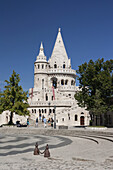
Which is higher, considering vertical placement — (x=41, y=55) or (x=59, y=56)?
(x=59, y=56)

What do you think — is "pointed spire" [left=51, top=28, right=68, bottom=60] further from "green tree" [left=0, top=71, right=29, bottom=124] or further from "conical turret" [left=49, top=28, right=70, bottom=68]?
"green tree" [left=0, top=71, right=29, bottom=124]

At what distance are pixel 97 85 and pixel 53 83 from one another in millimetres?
43514

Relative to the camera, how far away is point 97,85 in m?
35.4

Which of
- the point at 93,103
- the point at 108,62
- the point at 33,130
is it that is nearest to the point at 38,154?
the point at 33,130

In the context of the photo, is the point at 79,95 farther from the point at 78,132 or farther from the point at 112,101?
the point at 78,132

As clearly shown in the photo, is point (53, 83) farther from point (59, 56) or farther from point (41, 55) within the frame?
point (41, 55)

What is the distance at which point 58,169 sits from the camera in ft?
33.3

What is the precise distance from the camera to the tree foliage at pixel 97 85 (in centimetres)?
3378

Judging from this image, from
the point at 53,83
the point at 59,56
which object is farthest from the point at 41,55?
the point at 53,83

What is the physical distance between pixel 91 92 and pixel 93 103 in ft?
7.80

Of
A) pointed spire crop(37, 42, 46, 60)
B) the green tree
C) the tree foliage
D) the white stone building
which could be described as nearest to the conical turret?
the white stone building

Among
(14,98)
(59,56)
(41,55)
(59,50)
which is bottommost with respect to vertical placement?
(14,98)

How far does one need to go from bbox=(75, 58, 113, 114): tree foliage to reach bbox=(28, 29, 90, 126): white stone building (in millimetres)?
21092

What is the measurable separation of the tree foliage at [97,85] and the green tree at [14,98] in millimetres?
9412
